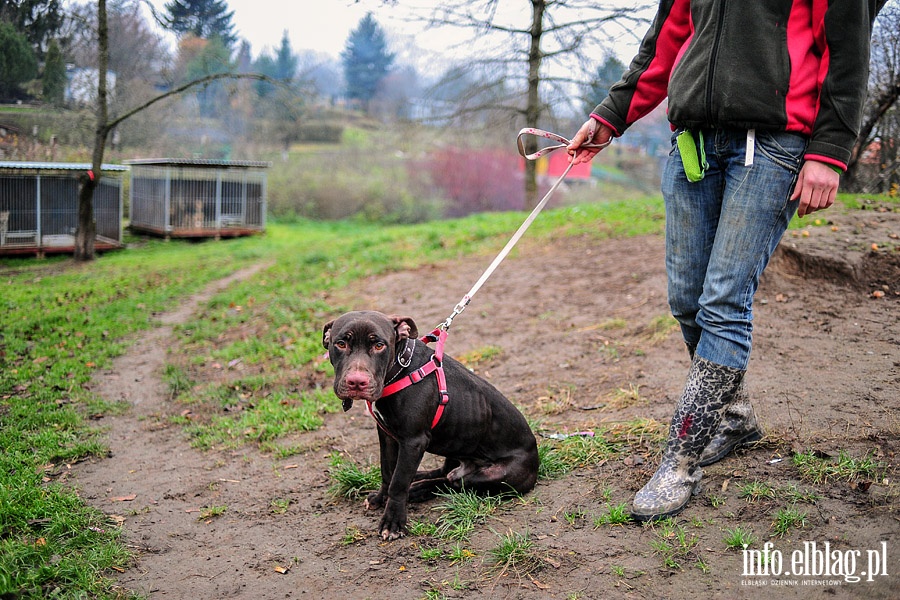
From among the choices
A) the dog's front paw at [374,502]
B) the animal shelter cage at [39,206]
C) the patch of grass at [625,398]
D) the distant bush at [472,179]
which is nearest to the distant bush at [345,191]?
the distant bush at [472,179]

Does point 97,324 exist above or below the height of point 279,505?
above

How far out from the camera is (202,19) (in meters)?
13.9

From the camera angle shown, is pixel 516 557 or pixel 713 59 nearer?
pixel 713 59

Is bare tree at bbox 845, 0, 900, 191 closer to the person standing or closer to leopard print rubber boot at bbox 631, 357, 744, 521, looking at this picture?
the person standing

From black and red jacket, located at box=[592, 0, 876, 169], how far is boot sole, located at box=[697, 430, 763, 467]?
1.44 metres

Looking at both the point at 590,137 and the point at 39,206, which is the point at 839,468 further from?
the point at 39,206

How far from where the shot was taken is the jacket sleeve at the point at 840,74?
2.39 metres

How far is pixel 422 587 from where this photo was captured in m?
2.68

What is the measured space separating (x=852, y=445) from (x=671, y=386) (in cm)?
136

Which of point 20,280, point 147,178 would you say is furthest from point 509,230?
point 147,178

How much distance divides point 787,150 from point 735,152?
0.60ft

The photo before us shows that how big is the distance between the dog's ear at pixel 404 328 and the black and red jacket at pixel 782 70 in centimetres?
147

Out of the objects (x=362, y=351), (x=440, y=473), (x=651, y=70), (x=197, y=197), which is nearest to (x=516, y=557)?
(x=440, y=473)

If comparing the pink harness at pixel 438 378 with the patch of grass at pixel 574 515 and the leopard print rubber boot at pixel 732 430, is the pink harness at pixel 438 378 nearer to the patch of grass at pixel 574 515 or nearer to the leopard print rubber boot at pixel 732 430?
the patch of grass at pixel 574 515
